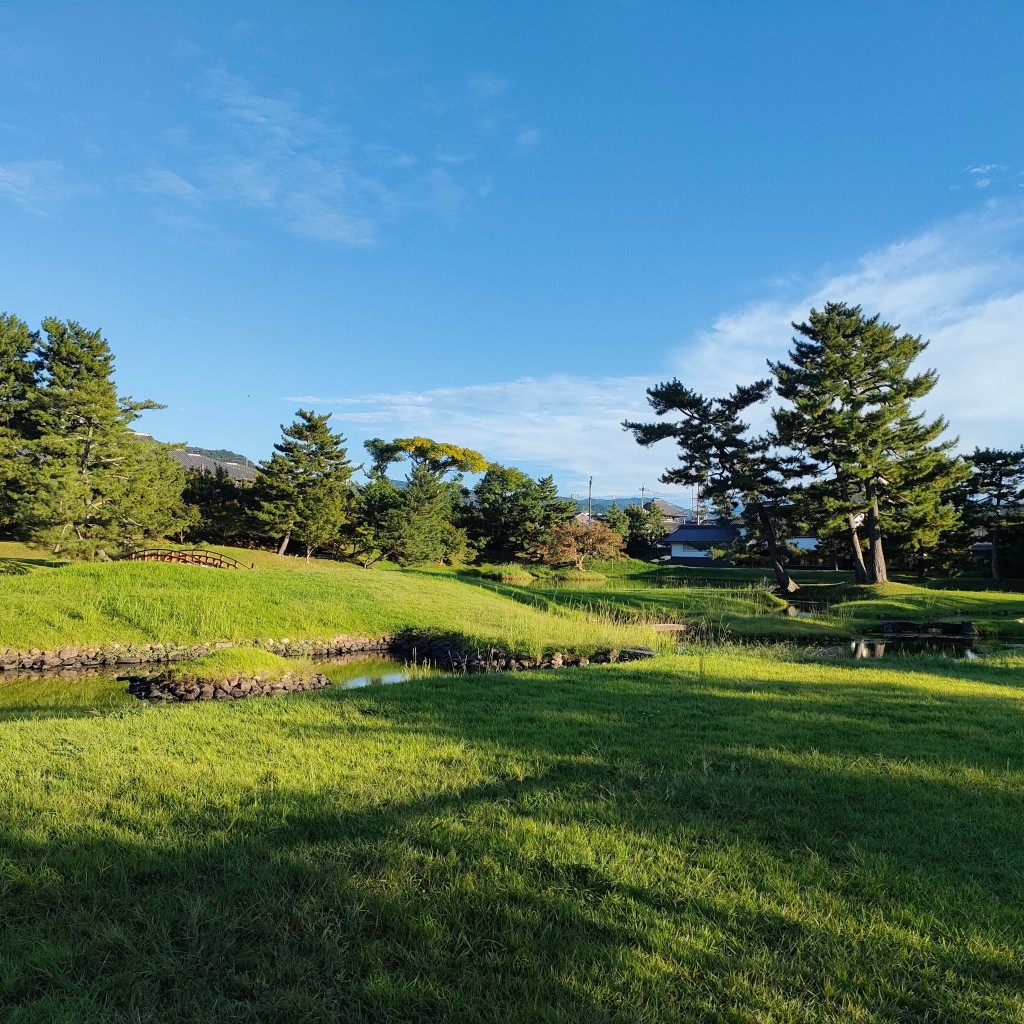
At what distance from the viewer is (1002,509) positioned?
26312mm

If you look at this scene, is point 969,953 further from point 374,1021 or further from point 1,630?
point 1,630

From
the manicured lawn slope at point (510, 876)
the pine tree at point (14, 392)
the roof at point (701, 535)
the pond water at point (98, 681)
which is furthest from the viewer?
the roof at point (701, 535)

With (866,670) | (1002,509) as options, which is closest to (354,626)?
(866,670)

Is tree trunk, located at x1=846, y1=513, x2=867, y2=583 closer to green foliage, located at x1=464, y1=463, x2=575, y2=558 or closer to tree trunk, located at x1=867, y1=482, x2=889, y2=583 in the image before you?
tree trunk, located at x1=867, y1=482, x2=889, y2=583

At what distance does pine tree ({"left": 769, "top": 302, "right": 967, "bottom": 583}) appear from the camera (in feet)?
71.1

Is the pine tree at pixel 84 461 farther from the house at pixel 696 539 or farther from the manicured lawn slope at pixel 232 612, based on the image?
the house at pixel 696 539

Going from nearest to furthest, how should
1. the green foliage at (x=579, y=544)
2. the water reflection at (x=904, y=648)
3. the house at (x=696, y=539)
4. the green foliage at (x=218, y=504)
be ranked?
the water reflection at (x=904, y=648)
the green foliage at (x=218, y=504)
the green foliage at (x=579, y=544)
the house at (x=696, y=539)

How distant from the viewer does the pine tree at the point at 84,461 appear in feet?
51.6

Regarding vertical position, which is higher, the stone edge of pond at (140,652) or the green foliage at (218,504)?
the green foliage at (218,504)

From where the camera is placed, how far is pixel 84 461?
18.0m

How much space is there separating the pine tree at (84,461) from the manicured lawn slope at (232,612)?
9.24ft

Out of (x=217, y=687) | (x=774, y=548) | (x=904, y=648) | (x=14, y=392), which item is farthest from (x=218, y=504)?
(x=904, y=648)

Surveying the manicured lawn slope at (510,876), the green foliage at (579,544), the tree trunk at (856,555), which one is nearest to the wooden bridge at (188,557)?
the green foliage at (579,544)

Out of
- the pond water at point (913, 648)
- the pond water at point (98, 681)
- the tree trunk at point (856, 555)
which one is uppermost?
the tree trunk at point (856, 555)
